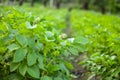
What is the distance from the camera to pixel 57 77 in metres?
2.80

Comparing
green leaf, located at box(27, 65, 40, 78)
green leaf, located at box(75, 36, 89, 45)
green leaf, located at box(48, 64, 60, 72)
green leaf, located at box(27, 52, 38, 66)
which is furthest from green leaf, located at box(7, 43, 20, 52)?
green leaf, located at box(75, 36, 89, 45)

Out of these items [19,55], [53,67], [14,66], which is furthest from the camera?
[53,67]

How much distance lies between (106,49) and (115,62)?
1074mm

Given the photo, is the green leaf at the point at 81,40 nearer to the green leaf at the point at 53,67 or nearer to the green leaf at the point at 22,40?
the green leaf at the point at 53,67

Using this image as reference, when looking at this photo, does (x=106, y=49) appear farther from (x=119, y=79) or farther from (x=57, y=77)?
(x=57, y=77)

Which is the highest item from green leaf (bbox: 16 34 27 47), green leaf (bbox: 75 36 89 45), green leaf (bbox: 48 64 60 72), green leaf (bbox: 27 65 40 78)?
green leaf (bbox: 16 34 27 47)

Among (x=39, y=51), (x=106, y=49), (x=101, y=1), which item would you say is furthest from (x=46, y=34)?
(x=101, y=1)

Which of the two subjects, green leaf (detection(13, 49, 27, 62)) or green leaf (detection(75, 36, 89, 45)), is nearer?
green leaf (detection(13, 49, 27, 62))

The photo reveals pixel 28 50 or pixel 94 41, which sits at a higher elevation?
pixel 28 50

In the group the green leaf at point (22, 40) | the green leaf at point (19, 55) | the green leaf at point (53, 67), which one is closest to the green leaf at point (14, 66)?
the green leaf at point (19, 55)

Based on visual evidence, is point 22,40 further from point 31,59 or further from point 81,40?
point 81,40

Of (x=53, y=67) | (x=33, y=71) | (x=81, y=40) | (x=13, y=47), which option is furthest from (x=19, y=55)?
(x=81, y=40)

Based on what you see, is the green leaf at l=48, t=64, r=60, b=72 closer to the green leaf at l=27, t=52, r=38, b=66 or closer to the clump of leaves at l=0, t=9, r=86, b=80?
the clump of leaves at l=0, t=9, r=86, b=80

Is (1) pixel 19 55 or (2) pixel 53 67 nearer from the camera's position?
(1) pixel 19 55
